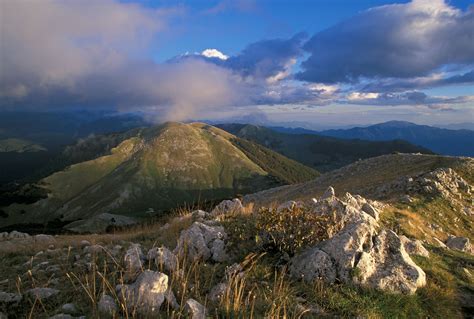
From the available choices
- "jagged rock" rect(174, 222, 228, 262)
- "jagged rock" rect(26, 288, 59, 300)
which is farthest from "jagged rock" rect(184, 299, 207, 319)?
"jagged rock" rect(26, 288, 59, 300)

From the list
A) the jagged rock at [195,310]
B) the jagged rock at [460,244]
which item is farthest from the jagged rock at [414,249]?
the jagged rock at [460,244]

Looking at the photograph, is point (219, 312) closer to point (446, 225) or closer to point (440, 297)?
point (440, 297)

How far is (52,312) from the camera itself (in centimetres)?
693

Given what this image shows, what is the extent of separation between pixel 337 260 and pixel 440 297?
2.69m

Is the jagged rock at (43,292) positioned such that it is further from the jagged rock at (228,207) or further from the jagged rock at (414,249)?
the jagged rock at (414,249)

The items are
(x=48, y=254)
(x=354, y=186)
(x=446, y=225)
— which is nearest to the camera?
(x=48, y=254)

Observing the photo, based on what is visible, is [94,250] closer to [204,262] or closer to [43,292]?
[43,292]

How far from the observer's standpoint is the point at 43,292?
7.86 metres

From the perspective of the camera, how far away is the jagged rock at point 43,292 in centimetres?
775

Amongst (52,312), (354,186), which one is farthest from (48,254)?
(354,186)

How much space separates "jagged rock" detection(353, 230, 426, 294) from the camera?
28.6ft

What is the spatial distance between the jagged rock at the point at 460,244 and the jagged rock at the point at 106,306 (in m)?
19.6

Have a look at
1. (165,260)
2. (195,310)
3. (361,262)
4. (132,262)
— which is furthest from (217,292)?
(361,262)

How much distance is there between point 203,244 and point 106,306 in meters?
3.56
